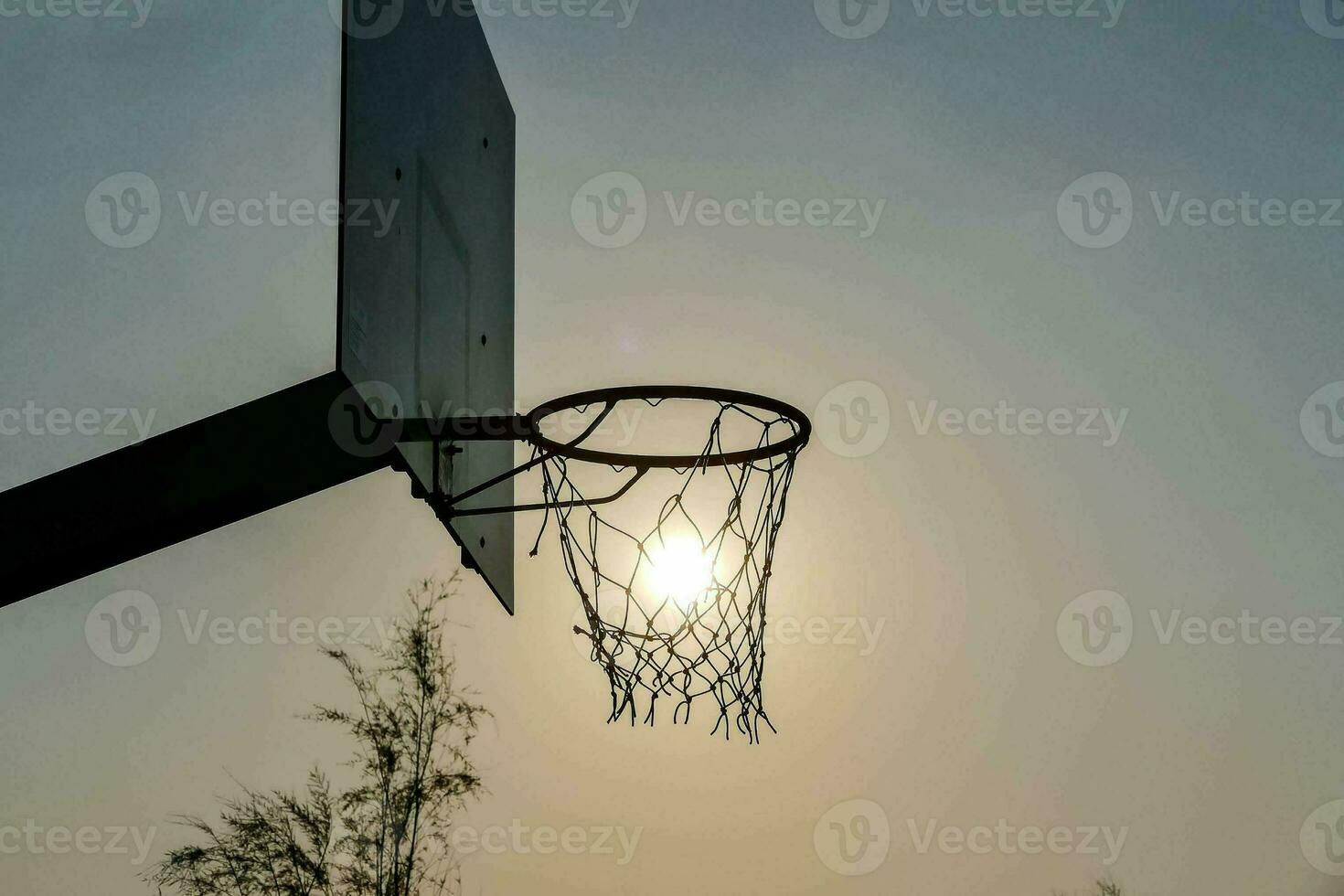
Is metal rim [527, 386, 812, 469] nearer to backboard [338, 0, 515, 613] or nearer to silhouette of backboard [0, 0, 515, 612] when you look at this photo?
backboard [338, 0, 515, 613]

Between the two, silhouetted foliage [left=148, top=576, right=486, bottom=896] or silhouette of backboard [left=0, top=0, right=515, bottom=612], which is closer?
silhouetted foliage [left=148, top=576, right=486, bottom=896]

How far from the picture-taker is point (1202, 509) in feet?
12.7

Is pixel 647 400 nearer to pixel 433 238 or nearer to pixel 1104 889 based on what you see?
pixel 433 238

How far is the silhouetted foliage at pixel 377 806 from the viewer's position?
3447mm

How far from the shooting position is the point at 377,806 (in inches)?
139

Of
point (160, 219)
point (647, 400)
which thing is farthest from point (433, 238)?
point (160, 219)

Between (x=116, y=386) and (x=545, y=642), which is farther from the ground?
(x=116, y=386)

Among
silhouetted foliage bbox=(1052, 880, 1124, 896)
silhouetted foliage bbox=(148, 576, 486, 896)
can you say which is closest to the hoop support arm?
silhouetted foliage bbox=(148, 576, 486, 896)

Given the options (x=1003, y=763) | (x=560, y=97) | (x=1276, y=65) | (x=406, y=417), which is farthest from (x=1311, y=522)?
(x=406, y=417)

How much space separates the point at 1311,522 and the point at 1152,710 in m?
0.94

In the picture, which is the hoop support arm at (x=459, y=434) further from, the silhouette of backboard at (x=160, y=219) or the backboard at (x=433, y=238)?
the silhouette of backboard at (x=160, y=219)

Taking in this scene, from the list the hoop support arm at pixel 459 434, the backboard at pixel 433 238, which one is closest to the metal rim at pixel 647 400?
the hoop support arm at pixel 459 434

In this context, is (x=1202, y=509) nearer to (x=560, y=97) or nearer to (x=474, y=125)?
(x=560, y=97)

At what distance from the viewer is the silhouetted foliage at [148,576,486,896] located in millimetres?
3447
